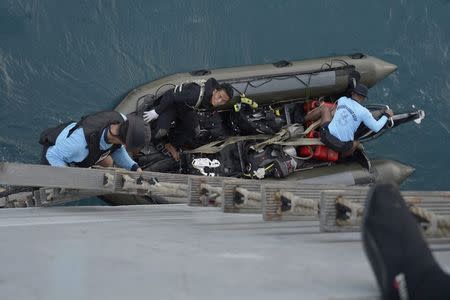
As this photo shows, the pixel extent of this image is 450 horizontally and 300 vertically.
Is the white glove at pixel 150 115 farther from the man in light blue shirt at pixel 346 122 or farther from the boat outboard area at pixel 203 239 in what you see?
the man in light blue shirt at pixel 346 122

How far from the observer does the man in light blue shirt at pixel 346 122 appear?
387cm

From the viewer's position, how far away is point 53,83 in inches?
172

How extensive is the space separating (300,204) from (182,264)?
611 millimetres

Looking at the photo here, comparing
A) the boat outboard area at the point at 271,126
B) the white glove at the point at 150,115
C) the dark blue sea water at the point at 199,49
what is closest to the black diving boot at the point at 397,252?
the white glove at the point at 150,115

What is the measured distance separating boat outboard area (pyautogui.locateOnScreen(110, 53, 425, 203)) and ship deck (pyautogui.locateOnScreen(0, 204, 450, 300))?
91.5 inches

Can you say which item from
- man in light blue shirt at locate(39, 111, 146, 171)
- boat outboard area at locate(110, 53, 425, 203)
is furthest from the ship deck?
boat outboard area at locate(110, 53, 425, 203)

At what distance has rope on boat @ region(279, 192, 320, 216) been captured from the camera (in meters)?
1.62

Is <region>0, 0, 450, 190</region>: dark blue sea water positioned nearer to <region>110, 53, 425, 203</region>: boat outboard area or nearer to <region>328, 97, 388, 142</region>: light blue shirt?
<region>110, 53, 425, 203</region>: boat outboard area

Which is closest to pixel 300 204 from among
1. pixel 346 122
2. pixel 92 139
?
pixel 92 139

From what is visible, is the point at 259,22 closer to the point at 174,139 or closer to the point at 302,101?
the point at 302,101

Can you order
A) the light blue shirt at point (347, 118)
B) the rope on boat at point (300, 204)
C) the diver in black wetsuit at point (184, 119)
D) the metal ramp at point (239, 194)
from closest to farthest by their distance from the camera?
the metal ramp at point (239, 194) < the rope on boat at point (300, 204) < the diver in black wetsuit at point (184, 119) < the light blue shirt at point (347, 118)

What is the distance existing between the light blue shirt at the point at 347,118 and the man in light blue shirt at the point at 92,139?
5.83ft

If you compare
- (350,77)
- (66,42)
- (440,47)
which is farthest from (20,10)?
(440,47)

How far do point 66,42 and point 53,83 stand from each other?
1.14 feet
